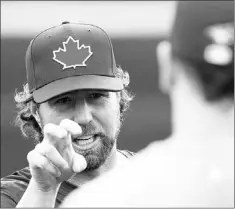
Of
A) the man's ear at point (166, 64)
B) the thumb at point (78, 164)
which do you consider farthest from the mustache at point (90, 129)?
the man's ear at point (166, 64)

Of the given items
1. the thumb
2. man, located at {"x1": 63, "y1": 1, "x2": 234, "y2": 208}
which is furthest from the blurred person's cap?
the thumb

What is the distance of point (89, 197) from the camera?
3.30 ft

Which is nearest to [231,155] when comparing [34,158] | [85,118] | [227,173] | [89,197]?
[227,173]

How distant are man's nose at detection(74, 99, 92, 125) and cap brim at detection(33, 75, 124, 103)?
0.06 m

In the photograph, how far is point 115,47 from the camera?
4434mm

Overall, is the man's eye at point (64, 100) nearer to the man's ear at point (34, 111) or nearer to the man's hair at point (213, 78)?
the man's ear at point (34, 111)

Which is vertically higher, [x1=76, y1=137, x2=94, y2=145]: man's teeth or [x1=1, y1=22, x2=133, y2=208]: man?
[x1=1, y1=22, x2=133, y2=208]: man

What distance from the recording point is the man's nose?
2.00 metres

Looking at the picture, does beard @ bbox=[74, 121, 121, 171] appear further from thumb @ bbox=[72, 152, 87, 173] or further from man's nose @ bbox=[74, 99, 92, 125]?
thumb @ bbox=[72, 152, 87, 173]

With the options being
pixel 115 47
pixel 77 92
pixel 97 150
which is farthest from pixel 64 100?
pixel 115 47

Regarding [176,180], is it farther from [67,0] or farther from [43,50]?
[67,0]

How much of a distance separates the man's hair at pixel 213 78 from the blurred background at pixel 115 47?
334 cm

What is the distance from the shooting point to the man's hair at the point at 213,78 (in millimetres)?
1000

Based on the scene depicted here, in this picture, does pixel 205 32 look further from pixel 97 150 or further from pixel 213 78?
pixel 97 150
